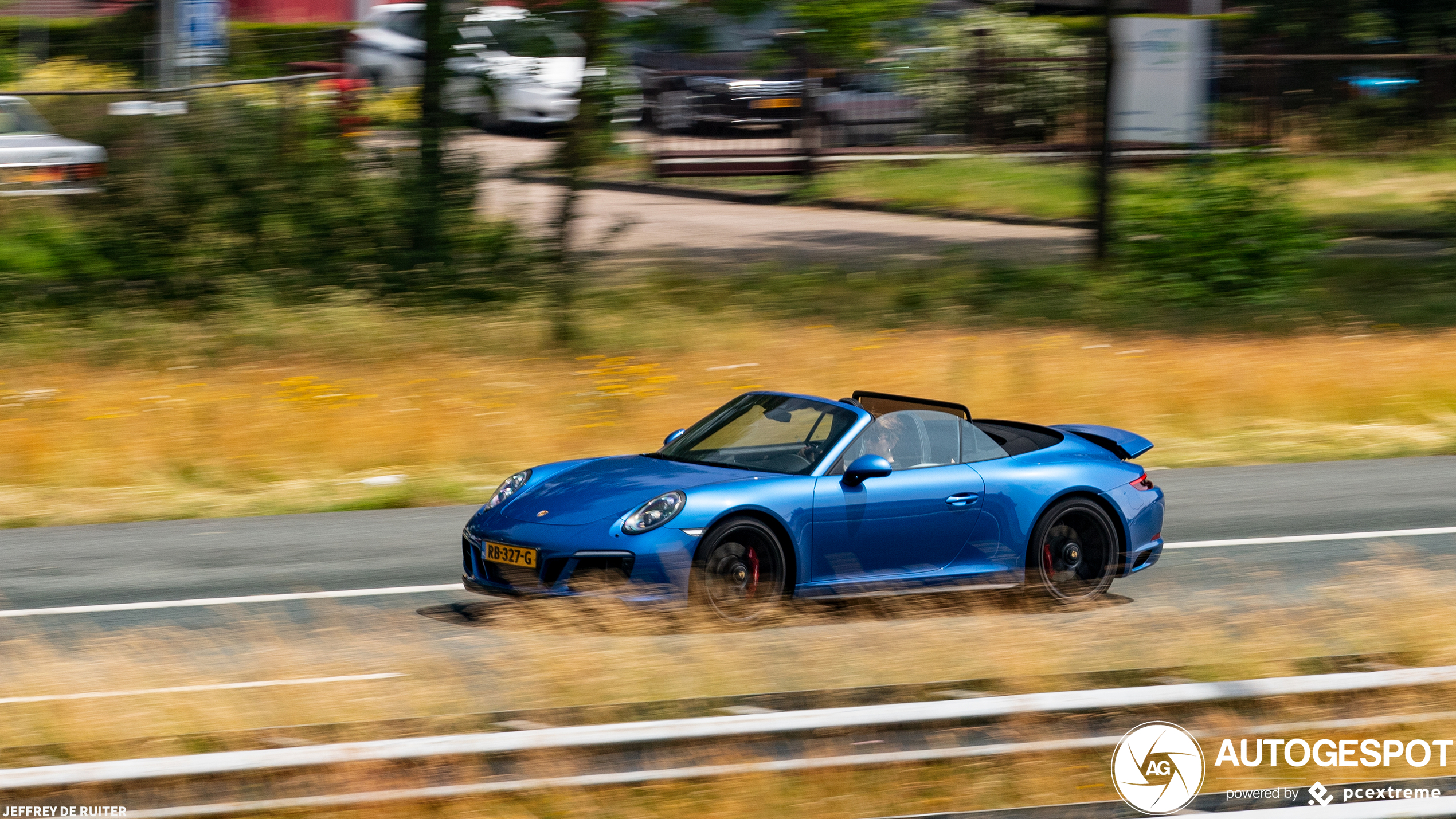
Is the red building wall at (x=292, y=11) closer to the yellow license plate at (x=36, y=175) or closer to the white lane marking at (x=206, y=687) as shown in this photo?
the yellow license plate at (x=36, y=175)

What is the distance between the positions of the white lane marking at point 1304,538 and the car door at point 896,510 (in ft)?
8.18

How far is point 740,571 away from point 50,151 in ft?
39.6

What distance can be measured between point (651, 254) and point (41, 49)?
16.9m

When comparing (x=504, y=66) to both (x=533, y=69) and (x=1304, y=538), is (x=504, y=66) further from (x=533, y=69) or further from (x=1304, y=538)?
(x=1304, y=538)

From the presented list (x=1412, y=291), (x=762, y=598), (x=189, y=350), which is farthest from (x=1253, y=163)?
(x=762, y=598)

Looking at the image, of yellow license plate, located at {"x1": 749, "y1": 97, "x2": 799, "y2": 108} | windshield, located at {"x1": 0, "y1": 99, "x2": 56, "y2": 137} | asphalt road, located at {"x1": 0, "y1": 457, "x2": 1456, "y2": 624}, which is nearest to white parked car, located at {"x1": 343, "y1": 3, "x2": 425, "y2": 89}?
windshield, located at {"x1": 0, "y1": 99, "x2": 56, "y2": 137}

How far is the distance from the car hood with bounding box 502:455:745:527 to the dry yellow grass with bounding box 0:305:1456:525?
385 centimetres

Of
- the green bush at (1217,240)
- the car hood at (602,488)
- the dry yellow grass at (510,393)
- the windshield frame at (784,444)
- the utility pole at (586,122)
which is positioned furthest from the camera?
the green bush at (1217,240)

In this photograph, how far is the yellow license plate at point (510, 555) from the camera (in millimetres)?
7312

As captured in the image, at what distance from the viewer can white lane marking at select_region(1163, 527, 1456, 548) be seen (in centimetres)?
982

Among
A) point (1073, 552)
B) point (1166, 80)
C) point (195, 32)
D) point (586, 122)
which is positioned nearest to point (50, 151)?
point (195, 32)

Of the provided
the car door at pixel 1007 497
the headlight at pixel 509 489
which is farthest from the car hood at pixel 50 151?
the car door at pixel 1007 497

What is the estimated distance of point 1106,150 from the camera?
18672 mm

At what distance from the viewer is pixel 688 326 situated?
656 inches
